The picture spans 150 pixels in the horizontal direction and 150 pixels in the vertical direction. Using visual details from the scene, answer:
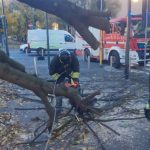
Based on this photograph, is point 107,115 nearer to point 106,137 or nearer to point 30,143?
point 106,137

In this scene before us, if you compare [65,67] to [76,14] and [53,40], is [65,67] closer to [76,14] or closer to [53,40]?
[76,14]

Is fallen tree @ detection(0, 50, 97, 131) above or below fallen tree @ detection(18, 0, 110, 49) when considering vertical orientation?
below

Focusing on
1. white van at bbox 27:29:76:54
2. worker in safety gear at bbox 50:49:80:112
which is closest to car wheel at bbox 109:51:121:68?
worker in safety gear at bbox 50:49:80:112

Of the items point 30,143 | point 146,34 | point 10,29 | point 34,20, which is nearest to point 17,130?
point 30,143

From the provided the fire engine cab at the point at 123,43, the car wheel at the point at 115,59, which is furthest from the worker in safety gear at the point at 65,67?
the car wheel at the point at 115,59

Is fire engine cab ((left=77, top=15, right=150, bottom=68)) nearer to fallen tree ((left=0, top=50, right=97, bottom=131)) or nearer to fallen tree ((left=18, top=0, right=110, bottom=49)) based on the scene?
fallen tree ((left=0, top=50, right=97, bottom=131))

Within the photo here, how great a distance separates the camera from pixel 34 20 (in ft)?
→ 136

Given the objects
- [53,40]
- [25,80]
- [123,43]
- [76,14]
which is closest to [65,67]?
[25,80]

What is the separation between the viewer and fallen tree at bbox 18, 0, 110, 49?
2582 millimetres

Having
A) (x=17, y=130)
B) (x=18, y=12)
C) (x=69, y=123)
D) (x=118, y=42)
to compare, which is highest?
(x=18, y=12)

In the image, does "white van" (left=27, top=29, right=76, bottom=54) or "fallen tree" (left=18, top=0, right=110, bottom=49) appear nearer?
"fallen tree" (left=18, top=0, right=110, bottom=49)

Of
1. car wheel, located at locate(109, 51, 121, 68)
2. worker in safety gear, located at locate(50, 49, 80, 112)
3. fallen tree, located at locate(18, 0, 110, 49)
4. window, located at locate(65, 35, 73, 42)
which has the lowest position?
car wheel, located at locate(109, 51, 121, 68)

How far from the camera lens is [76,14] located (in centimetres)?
260

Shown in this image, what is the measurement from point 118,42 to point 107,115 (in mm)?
10100
